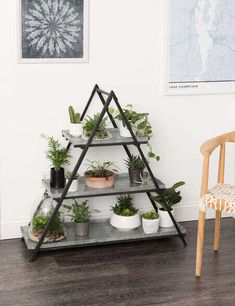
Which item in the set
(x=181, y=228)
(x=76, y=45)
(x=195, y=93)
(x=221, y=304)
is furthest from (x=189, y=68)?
(x=221, y=304)

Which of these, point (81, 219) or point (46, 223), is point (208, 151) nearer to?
point (81, 219)

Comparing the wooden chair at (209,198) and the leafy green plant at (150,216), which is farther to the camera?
the leafy green plant at (150,216)

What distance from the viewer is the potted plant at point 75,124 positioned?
342 cm

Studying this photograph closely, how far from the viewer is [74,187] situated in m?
3.40

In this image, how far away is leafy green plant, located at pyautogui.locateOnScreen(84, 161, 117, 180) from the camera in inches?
138

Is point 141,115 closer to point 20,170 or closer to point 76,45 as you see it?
point 76,45

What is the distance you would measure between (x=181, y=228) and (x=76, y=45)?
3.97ft

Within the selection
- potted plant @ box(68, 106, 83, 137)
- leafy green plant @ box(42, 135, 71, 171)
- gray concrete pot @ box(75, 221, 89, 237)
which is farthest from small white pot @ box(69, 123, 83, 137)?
gray concrete pot @ box(75, 221, 89, 237)

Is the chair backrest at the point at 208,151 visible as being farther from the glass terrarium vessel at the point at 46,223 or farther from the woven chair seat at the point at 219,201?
the glass terrarium vessel at the point at 46,223

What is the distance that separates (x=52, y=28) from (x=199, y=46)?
906 mm

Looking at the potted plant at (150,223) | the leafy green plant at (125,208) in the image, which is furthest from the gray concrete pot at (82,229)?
the potted plant at (150,223)

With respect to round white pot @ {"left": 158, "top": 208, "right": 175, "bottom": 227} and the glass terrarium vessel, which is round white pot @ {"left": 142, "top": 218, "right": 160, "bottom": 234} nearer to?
round white pot @ {"left": 158, "top": 208, "right": 175, "bottom": 227}

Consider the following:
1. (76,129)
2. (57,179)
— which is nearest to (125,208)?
(57,179)

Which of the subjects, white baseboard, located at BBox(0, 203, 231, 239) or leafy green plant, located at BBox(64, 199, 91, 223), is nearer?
leafy green plant, located at BBox(64, 199, 91, 223)
